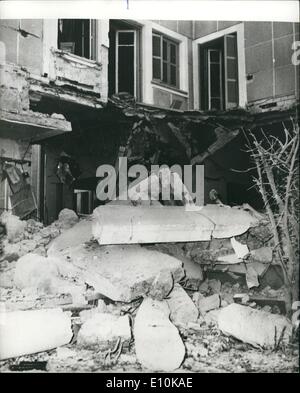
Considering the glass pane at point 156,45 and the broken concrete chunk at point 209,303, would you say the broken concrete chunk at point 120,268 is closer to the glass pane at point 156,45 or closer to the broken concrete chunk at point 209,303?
the broken concrete chunk at point 209,303

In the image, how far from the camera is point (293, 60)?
5.34m

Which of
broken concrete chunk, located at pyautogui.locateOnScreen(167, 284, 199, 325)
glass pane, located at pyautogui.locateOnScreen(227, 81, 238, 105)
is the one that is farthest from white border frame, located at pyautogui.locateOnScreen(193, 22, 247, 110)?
broken concrete chunk, located at pyautogui.locateOnScreen(167, 284, 199, 325)

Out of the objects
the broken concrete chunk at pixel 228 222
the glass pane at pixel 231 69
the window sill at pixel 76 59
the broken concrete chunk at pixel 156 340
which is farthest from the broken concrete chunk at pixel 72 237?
the glass pane at pixel 231 69

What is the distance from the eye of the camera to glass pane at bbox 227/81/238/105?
7177 millimetres

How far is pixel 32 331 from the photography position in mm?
4141

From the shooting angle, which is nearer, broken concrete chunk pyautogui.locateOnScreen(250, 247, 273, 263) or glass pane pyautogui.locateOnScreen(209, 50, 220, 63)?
broken concrete chunk pyautogui.locateOnScreen(250, 247, 273, 263)

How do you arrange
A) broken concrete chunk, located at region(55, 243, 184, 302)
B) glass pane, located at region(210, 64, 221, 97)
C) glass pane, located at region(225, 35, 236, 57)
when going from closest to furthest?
broken concrete chunk, located at region(55, 243, 184, 302) < glass pane, located at region(225, 35, 236, 57) < glass pane, located at region(210, 64, 221, 97)

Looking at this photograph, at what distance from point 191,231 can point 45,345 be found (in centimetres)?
231

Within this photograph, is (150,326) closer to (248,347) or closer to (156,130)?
(248,347)

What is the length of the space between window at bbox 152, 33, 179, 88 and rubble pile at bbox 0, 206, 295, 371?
2.96 m

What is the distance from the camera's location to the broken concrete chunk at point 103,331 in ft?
13.8

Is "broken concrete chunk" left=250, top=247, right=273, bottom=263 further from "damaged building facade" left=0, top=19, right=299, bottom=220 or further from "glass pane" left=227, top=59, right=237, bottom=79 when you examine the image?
"glass pane" left=227, top=59, right=237, bottom=79

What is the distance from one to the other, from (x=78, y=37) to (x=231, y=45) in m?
3.02

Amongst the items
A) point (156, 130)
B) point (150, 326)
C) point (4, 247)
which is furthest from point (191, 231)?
point (4, 247)
